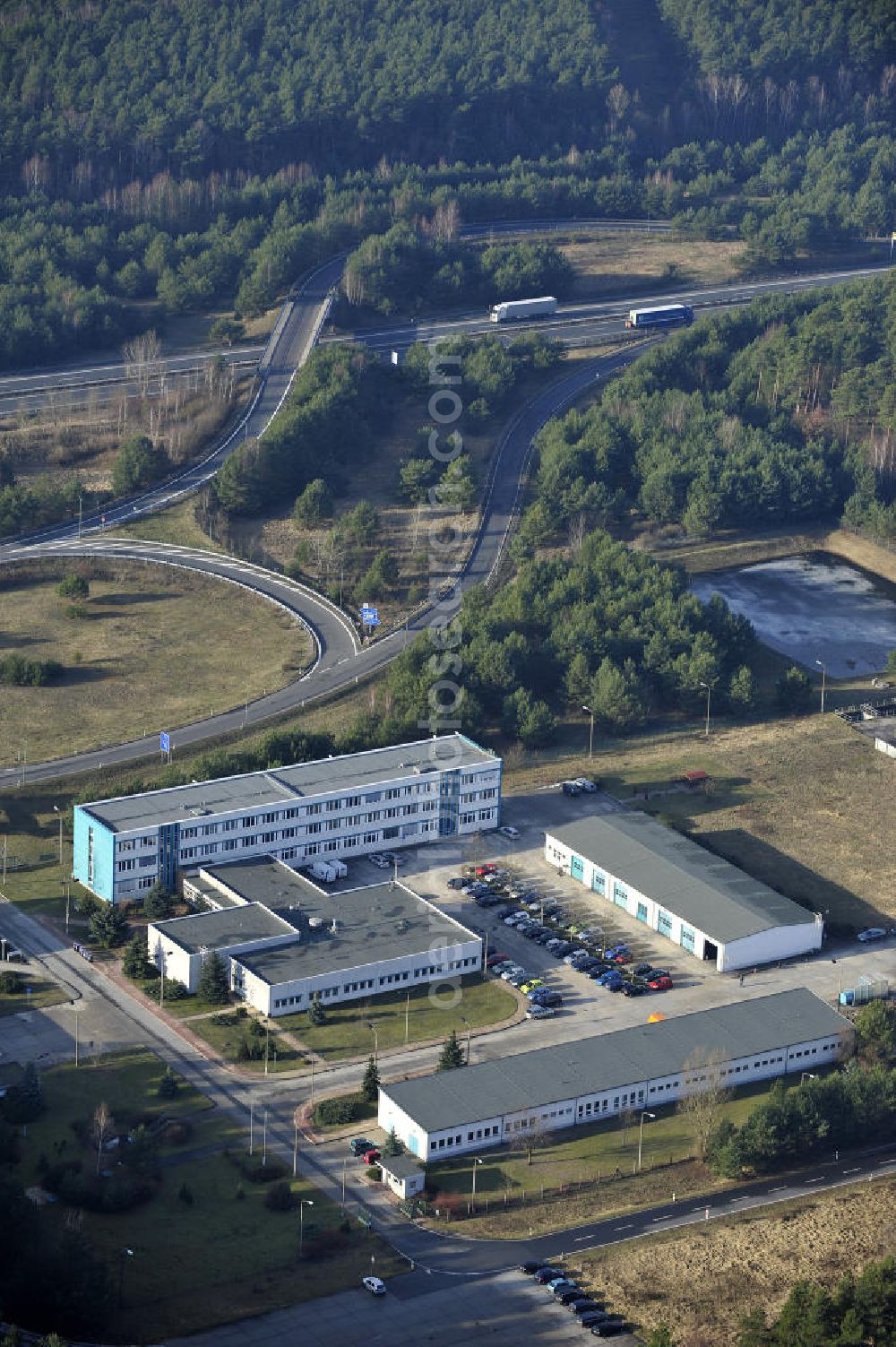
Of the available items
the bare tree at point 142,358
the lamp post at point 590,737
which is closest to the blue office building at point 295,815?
the lamp post at point 590,737

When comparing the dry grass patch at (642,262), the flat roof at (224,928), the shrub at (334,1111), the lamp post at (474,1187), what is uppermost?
the dry grass patch at (642,262)

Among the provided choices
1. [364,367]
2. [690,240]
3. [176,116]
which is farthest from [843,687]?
[176,116]

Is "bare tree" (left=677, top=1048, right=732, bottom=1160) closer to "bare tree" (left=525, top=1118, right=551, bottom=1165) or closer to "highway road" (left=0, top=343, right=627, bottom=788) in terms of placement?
"bare tree" (left=525, top=1118, right=551, bottom=1165)

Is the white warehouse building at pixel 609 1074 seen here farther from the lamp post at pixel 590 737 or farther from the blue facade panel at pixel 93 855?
the lamp post at pixel 590 737

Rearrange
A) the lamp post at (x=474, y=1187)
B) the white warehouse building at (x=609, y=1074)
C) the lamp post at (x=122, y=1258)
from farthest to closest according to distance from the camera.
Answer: the white warehouse building at (x=609, y=1074), the lamp post at (x=474, y=1187), the lamp post at (x=122, y=1258)

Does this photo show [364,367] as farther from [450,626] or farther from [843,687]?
[843,687]

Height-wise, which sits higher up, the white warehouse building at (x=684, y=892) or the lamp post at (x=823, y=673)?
the lamp post at (x=823, y=673)

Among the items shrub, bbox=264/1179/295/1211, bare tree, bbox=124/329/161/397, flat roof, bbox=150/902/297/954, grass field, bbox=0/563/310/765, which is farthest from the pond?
shrub, bbox=264/1179/295/1211
